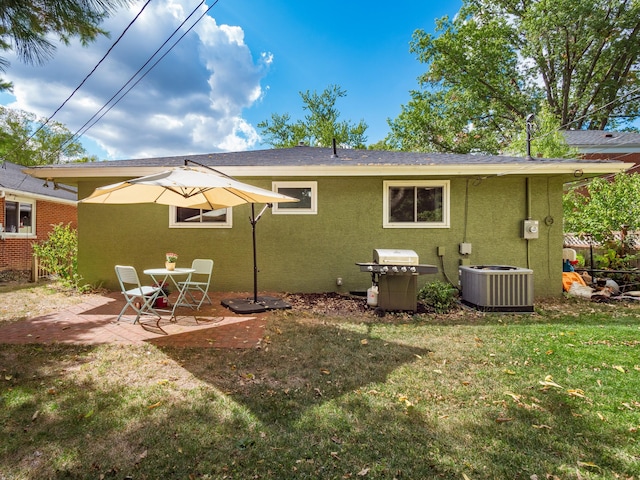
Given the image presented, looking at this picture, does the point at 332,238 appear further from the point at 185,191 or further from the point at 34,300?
the point at 34,300

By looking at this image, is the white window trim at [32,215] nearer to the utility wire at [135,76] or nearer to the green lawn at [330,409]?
the utility wire at [135,76]

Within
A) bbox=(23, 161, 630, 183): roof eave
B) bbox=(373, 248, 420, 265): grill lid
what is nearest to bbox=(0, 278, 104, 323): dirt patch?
bbox=(23, 161, 630, 183): roof eave

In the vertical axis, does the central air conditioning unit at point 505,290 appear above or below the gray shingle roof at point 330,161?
below

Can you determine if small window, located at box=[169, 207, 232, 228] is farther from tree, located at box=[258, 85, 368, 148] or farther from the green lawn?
tree, located at box=[258, 85, 368, 148]

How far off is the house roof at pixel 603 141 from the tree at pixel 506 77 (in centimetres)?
222

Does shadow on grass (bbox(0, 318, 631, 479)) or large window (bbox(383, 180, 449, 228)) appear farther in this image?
large window (bbox(383, 180, 449, 228))

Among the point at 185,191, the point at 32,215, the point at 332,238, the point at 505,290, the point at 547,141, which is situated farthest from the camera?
the point at 32,215

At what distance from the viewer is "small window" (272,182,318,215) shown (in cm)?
751

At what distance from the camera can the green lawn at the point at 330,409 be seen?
1972 millimetres

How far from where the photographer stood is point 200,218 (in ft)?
25.2

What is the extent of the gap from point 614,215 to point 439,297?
6052 millimetres

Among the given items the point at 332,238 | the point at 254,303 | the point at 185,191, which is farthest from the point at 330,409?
the point at 332,238

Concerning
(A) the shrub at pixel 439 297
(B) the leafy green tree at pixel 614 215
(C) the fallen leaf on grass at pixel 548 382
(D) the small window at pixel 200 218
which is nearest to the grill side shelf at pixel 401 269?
(A) the shrub at pixel 439 297

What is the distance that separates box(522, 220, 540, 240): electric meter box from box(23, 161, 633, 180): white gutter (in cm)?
106
